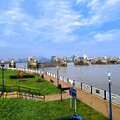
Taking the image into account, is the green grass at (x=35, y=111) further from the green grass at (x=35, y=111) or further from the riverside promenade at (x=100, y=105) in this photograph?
the riverside promenade at (x=100, y=105)

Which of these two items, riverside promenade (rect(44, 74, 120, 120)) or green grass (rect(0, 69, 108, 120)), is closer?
green grass (rect(0, 69, 108, 120))

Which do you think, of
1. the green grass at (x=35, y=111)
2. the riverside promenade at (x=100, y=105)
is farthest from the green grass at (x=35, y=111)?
the riverside promenade at (x=100, y=105)

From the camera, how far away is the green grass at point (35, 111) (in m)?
17.3

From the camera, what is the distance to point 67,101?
2447 centimetres

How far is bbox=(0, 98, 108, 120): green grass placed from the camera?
→ 56.9 feet

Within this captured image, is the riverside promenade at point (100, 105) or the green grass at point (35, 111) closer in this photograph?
the green grass at point (35, 111)

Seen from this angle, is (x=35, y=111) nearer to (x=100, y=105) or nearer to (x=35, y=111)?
(x=35, y=111)

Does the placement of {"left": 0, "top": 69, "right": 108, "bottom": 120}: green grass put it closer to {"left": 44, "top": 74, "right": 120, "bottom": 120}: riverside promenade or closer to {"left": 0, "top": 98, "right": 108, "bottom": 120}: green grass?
{"left": 0, "top": 98, "right": 108, "bottom": 120}: green grass

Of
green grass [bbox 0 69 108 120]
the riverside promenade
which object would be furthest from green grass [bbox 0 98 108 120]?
the riverside promenade

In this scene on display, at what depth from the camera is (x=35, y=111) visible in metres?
18.6

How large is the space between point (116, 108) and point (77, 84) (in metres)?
16.5

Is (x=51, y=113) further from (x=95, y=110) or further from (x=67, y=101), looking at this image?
(x=67, y=101)

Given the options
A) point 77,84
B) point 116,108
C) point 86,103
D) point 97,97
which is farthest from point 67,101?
point 77,84

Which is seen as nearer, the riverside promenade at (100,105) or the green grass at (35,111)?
the green grass at (35,111)
